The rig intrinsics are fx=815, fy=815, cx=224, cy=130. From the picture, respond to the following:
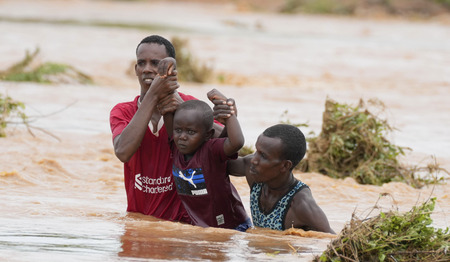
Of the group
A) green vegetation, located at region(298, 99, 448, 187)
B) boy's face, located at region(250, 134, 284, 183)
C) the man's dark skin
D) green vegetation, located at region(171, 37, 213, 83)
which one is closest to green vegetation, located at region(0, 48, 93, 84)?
green vegetation, located at region(171, 37, 213, 83)

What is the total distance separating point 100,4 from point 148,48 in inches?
1542

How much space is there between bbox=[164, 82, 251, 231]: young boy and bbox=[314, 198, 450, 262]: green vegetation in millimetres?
999

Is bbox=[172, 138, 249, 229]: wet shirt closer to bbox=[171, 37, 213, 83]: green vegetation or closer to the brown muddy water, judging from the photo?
the brown muddy water

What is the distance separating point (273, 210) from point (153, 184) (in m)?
0.85

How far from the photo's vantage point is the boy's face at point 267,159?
5.11 m

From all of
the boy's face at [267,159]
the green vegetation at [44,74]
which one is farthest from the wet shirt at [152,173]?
the green vegetation at [44,74]

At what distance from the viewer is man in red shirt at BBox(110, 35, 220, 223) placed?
5.17 meters

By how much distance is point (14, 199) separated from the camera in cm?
657

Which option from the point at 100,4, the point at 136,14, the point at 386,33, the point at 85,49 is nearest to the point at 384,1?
the point at 386,33

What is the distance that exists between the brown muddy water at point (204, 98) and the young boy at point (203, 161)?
0.53 feet

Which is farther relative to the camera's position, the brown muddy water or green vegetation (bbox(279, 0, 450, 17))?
green vegetation (bbox(279, 0, 450, 17))

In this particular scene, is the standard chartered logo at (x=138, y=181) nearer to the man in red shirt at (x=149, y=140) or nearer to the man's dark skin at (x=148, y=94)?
the man in red shirt at (x=149, y=140)

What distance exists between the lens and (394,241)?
4422 mm

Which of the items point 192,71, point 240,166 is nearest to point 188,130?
point 240,166
